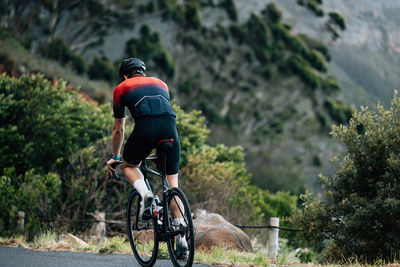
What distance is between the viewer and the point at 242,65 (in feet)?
120

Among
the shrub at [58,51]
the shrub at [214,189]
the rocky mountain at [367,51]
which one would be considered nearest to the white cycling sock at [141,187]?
the shrub at [214,189]

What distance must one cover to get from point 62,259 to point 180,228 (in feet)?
7.62

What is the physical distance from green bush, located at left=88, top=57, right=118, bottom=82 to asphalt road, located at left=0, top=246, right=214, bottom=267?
25545 millimetres

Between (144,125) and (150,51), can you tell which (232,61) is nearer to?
(150,51)

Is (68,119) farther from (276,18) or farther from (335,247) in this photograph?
(276,18)

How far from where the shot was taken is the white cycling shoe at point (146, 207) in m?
5.52

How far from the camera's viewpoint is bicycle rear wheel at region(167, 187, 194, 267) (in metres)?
5.16

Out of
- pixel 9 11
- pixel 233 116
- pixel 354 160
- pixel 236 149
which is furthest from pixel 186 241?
pixel 233 116

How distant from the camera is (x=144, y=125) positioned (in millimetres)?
5496

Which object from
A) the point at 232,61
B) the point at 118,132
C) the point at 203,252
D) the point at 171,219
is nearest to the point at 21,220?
the point at 203,252

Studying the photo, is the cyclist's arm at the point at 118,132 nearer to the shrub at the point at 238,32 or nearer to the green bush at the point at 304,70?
the green bush at the point at 304,70

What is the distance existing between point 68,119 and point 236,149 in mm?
6396

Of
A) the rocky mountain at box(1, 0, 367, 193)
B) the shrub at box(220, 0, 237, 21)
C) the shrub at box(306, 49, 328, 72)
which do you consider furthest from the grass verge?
the shrub at box(306, 49, 328, 72)

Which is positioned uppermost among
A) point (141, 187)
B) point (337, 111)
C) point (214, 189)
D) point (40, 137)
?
point (337, 111)
